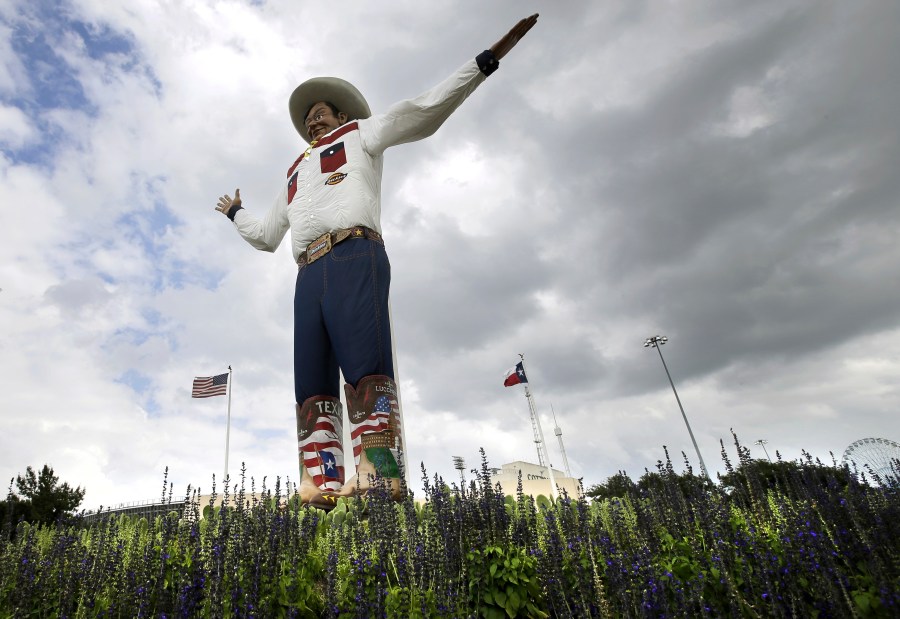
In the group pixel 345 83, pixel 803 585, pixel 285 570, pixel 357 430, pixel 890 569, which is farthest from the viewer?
pixel 345 83

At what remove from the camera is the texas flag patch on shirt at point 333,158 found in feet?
22.8

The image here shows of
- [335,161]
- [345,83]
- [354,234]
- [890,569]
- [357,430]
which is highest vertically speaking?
[345,83]

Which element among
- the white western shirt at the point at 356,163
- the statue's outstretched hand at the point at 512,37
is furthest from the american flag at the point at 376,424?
the statue's outstretched hand at the point at 512,37

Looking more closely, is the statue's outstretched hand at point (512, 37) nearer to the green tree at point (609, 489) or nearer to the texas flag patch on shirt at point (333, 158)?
the texas flag patch on shirt at point (333, 158)

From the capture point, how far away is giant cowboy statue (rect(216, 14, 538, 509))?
5.74 meters

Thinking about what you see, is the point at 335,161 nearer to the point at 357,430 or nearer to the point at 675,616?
the point at 357,430

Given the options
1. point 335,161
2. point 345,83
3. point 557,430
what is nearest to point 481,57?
point 335,161

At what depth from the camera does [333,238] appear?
6484 millimetres

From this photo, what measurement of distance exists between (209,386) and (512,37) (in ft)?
41.8

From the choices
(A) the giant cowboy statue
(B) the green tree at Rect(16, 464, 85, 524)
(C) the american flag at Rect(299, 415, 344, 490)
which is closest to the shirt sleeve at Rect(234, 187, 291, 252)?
Answer: (A) the giant cowboy statue

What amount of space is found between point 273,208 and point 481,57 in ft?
12.6

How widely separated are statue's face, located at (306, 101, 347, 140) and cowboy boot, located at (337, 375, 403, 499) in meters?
4.05

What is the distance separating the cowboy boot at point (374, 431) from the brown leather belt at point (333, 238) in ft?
5.59

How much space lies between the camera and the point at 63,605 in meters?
3.25
